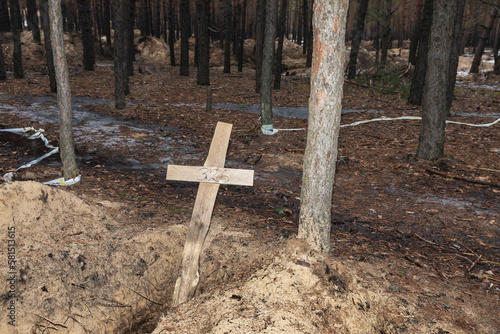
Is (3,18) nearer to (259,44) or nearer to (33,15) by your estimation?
(33,15)

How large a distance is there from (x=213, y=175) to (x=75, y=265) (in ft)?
6.35

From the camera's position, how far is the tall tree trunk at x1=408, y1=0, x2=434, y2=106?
13.0 metres

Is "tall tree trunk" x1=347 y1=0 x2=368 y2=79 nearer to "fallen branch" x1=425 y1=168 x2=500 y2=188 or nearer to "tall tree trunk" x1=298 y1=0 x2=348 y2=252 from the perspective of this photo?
"fallen branch" x1=425 y1=168 x2=500 y2=188

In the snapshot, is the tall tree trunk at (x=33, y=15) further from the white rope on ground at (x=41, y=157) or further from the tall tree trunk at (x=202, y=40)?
the white rope on ground at (x=41, y=157)

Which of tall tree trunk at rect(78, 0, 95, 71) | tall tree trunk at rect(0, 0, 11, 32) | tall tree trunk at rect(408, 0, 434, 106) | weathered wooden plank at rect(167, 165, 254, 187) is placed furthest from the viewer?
tall tree trunk at rect(0, 0, 11, 32)

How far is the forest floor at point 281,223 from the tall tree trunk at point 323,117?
1.15ft

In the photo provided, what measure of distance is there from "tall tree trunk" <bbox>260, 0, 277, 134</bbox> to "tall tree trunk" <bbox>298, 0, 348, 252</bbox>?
6680 millimetres

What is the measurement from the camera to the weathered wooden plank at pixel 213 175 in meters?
4.18

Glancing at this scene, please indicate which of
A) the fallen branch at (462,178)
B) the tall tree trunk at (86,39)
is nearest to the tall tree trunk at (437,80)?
the fallen branch at (462,178)

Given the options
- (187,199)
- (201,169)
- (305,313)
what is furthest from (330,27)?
(187,199)

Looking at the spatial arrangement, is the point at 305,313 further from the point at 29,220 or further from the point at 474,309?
the point at 29,220

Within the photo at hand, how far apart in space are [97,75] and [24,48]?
6637 mm

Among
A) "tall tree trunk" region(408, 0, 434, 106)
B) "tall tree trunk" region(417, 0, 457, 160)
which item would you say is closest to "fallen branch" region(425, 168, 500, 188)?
"tall tree trunk" region(417, 0, 457, 160)

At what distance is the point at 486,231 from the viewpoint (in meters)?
5.42
